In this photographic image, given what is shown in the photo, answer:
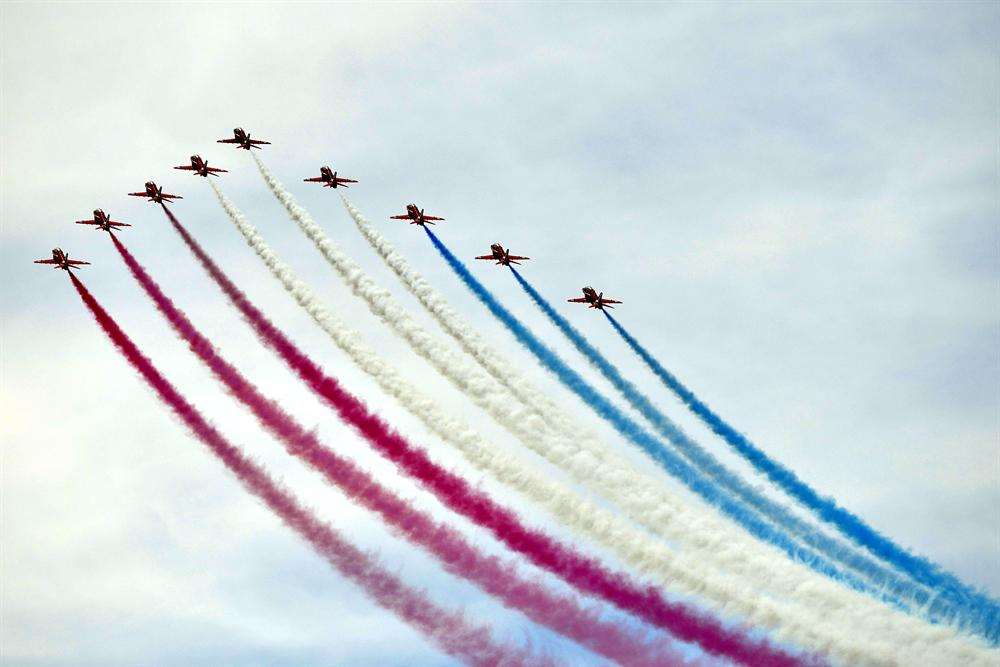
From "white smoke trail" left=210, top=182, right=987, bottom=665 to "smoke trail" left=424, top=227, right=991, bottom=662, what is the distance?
0.07 metres

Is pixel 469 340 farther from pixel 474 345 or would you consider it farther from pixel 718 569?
pixel 718 569

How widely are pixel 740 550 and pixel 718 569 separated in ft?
7.25

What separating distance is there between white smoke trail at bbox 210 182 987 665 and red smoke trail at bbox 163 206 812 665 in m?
1.18

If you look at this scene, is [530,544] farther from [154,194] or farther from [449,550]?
[154,194]

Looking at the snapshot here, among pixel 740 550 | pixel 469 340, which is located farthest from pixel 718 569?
pixel 469 340

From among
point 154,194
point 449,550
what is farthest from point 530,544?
point 154,194

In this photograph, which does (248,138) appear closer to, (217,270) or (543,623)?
(217,270)

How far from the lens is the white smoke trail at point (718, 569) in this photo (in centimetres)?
6150

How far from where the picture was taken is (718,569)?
6862 cm

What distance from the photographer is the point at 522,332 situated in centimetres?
9050

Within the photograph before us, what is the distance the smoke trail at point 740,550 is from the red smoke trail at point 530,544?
3907mm

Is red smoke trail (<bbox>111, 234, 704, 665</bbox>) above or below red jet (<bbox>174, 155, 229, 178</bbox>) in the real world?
below

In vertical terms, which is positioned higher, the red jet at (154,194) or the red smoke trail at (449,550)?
the red jet at (154,194)

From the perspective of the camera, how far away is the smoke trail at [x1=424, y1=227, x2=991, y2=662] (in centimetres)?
6197
